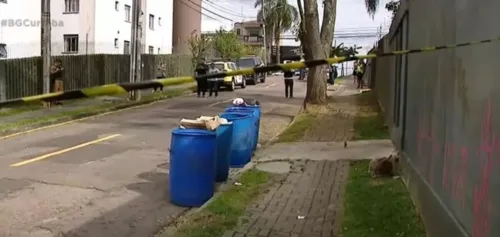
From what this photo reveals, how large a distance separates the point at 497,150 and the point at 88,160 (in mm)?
8436

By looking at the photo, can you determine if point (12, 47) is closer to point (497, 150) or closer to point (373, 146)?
point (373, 146)

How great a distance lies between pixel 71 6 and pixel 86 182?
1270 inches

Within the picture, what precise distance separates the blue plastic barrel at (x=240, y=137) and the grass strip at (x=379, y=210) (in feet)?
7.49

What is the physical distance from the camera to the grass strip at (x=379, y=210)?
604 cm

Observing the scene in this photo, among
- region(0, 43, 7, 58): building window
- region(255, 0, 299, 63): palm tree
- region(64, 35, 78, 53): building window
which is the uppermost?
region(255, 0, 299, 63): palm tree

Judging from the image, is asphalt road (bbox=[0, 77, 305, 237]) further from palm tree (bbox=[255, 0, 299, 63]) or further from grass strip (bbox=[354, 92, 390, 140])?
palm tree (bbox=[255, 0, 299, 63])

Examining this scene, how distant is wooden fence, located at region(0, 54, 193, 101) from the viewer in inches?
836

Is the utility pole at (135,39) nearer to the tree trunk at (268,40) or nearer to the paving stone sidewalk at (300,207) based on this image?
the paving stone sidewalk at (300,207)

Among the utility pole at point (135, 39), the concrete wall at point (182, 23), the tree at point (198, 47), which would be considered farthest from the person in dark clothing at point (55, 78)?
the concrete wall at point (182, 23)

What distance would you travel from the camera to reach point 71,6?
39.0m

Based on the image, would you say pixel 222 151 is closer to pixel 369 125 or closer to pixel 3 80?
pixel 369 125

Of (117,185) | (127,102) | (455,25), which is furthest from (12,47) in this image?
(455,25)

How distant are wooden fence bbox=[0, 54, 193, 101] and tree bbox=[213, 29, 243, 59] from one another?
593 inches

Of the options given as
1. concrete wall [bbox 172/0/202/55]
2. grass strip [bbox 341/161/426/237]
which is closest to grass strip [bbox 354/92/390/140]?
grass strip [bbox 341/161/426/237]
